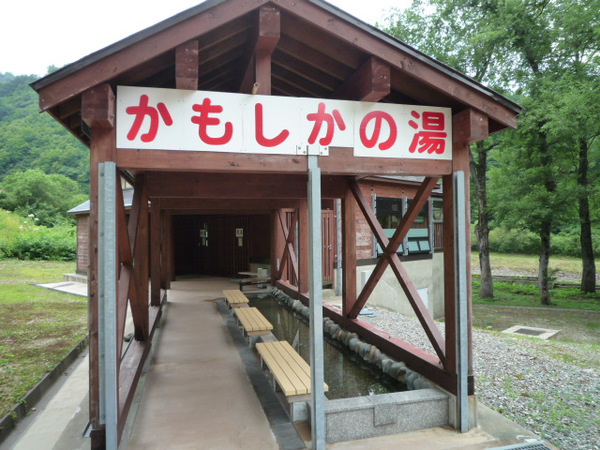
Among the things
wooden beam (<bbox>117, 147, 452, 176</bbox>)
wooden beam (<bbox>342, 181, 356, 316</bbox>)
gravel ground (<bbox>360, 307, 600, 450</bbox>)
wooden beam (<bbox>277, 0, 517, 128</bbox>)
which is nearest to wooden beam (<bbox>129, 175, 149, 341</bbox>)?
wooden beam (<bbox>117, 147, 452, 176</bbox>)

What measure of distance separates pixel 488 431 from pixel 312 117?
3.34 m

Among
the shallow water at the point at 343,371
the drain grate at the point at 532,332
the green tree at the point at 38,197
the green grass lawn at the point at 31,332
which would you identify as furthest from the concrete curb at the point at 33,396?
the green tree at the point at 38,197

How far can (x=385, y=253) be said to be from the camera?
16.4 ft

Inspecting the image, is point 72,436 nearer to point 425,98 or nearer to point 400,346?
point 400,346

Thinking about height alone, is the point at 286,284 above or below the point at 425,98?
below

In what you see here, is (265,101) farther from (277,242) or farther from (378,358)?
(277,242)

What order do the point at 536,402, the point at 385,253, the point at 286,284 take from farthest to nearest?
the point at 286,284, the point at 385,253, the point at 536,402

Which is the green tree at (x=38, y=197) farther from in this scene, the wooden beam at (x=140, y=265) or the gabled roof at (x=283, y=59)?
the gabled roof at (x=283, y=59)

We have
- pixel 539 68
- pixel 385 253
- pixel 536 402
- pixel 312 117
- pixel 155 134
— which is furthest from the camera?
pixel 539 68

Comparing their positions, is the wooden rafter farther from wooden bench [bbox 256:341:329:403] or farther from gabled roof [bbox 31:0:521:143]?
wooden bench [bbox 256:341:329:403]

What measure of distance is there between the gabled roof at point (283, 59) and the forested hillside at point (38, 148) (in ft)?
139

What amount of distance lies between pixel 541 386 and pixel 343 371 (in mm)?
2432

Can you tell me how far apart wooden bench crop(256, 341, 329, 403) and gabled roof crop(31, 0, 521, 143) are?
9.68 ft

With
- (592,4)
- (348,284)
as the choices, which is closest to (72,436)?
(348,284)
